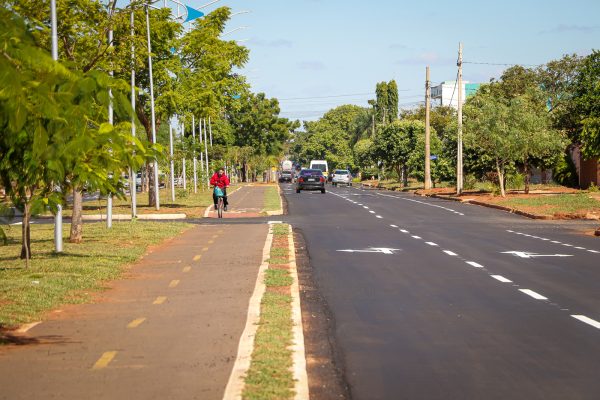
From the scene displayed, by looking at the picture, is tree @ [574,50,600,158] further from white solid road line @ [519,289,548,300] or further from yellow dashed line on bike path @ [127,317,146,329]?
yellow dashed line on bike path @ [127,317,146,329]

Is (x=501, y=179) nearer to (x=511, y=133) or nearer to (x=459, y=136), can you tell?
(x=511, y=133)

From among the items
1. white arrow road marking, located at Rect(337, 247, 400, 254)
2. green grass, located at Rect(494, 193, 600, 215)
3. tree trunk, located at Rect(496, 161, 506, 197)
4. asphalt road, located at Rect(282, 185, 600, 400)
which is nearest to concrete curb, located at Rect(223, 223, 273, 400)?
asphalt road, located at Rect(282, 185, 600, 400)

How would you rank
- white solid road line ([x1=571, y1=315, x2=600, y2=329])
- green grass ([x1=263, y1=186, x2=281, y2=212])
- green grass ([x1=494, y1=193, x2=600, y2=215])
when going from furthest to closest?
1. green grass ([x1=263, y1=186, x2=281, y2=212])
2. green grass ([x1=494, y1=193, x2=600, y2=215])
3. white solid road line ([x1=571, y1=315, x2=600, y2=329])

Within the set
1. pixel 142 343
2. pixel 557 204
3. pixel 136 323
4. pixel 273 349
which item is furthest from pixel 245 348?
pixel 557 204

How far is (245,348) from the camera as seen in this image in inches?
355

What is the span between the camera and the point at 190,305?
1237 cm

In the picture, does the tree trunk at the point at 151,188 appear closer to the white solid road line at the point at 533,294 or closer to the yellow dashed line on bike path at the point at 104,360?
the white solid road line at the point at 533,294

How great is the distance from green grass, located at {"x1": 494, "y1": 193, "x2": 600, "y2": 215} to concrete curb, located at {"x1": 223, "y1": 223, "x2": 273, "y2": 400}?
25524 mm

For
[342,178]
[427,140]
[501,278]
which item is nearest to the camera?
[501,278]

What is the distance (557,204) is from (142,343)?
3425 cm

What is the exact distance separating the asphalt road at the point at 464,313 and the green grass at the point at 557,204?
12805 mm

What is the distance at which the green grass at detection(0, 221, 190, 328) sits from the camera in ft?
40.7

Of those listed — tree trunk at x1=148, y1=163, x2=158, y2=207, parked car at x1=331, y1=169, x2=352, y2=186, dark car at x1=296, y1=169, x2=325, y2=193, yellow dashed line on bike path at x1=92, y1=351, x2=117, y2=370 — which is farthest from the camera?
parked car at x1=331, y1=169, x2=352, y2=186

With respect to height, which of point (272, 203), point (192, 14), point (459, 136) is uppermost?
point (192, 14)
